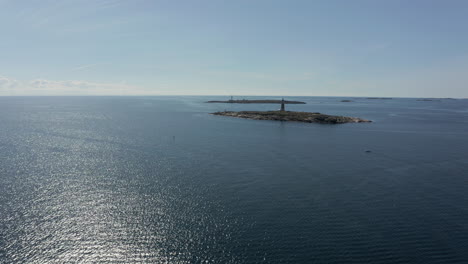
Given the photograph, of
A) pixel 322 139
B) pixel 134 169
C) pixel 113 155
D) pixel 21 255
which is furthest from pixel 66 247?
pixel 322 139

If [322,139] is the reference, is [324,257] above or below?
below

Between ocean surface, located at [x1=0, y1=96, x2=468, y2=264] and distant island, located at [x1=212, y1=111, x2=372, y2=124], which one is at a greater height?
distant island, located at [x1=212, y1=111, x2=372, y2=124]

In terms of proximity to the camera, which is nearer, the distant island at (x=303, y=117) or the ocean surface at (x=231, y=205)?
the ocean surface at (x=231, y=205)

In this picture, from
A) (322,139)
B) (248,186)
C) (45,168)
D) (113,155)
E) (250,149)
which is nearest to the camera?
(248,186)

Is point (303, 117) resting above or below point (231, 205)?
above

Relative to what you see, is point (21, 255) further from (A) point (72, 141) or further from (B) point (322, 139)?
(B) point (322, 139)

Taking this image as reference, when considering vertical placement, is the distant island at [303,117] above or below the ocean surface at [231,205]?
above

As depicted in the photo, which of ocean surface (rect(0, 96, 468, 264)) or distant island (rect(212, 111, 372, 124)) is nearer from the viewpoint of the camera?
ocean surface (rect(0, 96, 468, 264))

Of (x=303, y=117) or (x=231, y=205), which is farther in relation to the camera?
(x=303, y=117)
